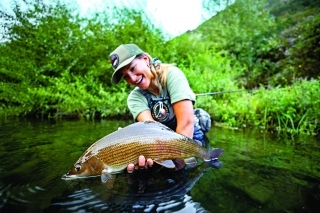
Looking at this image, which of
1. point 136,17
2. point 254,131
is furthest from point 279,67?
point 254,131

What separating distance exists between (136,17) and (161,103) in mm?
9858

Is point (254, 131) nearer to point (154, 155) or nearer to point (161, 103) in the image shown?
point (161, 103)

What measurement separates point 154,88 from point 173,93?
327mm

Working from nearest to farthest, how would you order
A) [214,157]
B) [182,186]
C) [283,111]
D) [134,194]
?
[134,194] → [182,186] → [214,157] → [283,111]

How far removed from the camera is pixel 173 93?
3107 millimetres

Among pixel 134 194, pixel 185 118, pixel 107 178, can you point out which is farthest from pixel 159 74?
pixel 134 194

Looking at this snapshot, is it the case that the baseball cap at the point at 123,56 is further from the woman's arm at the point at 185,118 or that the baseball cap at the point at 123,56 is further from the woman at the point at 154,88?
the woman's arm at the point at 185,118

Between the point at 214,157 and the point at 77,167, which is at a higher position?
the point at 77,167

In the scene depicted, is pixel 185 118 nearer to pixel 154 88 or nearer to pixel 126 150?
pixel 154 88

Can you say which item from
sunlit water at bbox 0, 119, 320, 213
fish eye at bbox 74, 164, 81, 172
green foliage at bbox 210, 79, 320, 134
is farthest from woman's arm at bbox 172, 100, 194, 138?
green foliage at bbox 210, 79, 320, 134

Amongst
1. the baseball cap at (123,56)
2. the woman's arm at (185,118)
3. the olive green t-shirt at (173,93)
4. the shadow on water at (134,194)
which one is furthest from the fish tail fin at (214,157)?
the baseball cap at (123,56)

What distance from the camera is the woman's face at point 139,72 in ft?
9.92

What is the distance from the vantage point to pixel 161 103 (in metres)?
3.43

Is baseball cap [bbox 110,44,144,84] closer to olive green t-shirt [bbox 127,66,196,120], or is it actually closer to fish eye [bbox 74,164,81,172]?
olive green t-shirt [bbox 127,66,196,120]
